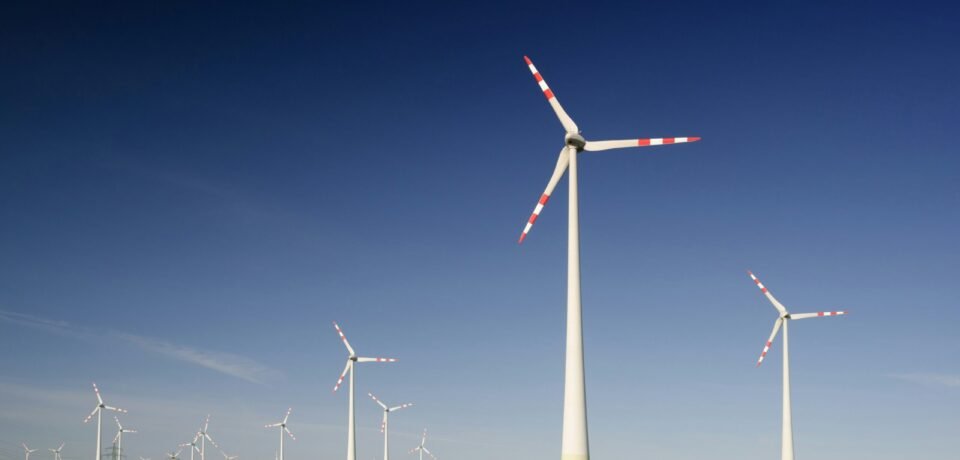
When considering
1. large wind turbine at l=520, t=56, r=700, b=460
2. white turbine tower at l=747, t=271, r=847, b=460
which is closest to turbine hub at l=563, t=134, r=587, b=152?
large wind turbine at l=520, t=56, r=700, b=460

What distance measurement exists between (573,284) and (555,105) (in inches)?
586

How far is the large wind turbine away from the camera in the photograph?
52.1 meters

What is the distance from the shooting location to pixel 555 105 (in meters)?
65.5

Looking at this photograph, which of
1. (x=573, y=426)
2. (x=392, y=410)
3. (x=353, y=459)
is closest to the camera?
(x=573, y=426)

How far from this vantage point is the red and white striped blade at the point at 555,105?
2472 inches

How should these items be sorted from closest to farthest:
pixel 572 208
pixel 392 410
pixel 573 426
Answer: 1. pixel 573 426
2. pixel 572 208
3. pixel 392 410

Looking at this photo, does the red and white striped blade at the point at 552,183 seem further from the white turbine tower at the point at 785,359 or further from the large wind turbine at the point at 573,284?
the white turbine tower at the point at 785,359

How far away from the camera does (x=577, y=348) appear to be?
53.8m

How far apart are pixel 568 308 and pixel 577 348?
2.53m

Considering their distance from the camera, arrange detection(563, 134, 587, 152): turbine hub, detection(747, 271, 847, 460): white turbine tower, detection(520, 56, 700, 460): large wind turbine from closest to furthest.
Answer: detection(520, 56, 700, 460): large wind turbine
detection(563, 134, 587, 152): turbine hub
detection(747, 271, 847, 460): white turbine tower

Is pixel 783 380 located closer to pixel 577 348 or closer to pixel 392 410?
pixel 577 348

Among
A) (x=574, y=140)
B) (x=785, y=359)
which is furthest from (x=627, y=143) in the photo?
(x=785, y=359)

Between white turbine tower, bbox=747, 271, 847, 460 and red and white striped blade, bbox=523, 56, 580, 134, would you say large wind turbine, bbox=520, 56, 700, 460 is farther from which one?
white turbine tower, bbox=747, 271, 847, 460

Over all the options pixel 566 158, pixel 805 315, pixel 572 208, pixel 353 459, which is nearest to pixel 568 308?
pixel 572 208
